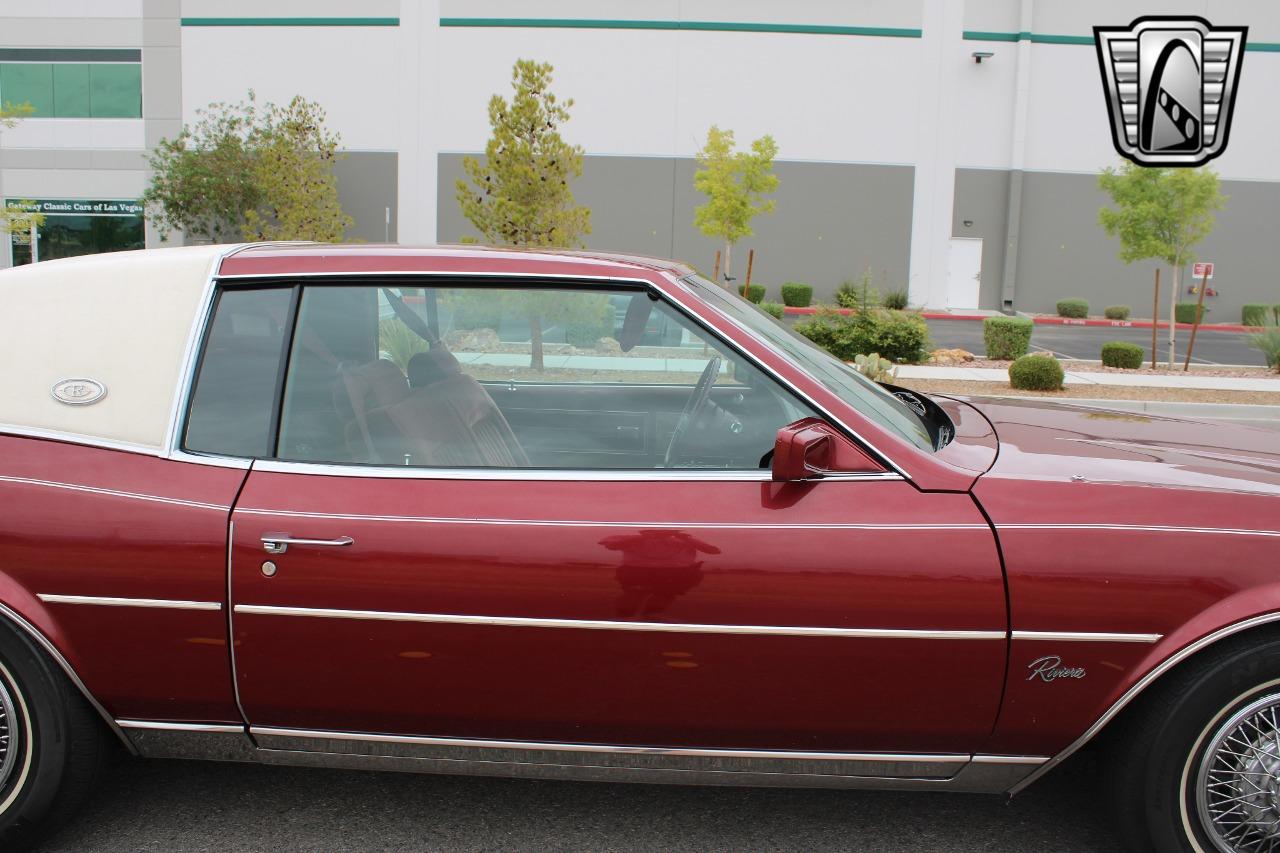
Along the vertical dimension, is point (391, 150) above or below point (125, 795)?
above

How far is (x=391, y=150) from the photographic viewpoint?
3117 centimetres

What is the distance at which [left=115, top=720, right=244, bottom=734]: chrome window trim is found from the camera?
114 inches

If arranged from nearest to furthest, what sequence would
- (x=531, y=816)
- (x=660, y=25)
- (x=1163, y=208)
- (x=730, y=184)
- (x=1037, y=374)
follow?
1. (x=531, y=816)
2. (x=1037, y=374)
3. (x=1163, y=208)
4. (x=730, y=184)
5. (x=660, y=25)

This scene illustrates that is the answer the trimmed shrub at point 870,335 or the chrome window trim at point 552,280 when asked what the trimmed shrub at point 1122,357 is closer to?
the trimmed shrub at point 870,335

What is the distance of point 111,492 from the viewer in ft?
9.26

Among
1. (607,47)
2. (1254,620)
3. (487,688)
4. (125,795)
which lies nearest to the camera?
(1254,620)

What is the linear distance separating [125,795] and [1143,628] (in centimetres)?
291

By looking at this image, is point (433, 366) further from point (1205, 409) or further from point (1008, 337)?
point (1008, 337)

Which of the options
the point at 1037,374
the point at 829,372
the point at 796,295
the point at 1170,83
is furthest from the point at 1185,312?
the point at 829,372

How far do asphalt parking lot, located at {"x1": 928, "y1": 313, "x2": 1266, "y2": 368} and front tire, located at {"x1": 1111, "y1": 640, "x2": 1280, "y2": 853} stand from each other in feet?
62.4

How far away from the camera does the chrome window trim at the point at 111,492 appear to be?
9.12 ft

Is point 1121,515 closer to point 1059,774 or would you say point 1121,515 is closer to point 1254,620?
point 1254,620

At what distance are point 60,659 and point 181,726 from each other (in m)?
0.36

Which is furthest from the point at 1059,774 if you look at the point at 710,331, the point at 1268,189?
the point at 1268,189
